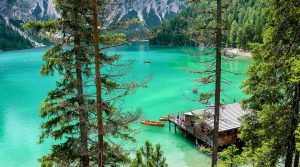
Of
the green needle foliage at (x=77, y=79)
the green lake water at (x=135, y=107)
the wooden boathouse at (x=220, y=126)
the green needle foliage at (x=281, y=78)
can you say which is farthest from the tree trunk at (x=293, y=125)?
the wooden boathouse at (x=220, y=126)

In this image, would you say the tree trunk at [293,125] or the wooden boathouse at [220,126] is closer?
the tree trunk at [293,125]

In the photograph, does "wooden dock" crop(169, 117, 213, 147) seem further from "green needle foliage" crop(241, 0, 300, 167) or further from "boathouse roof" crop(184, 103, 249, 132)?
"green needle foliage" crop(241, 0, 300, 167)

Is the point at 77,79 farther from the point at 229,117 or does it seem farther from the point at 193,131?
the point at 229,117

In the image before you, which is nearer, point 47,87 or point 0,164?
point 0,164

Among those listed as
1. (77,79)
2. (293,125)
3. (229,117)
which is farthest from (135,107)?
(293,125)

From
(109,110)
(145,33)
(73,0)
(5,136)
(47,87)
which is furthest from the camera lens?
(47,87)

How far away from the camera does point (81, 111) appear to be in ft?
38.6

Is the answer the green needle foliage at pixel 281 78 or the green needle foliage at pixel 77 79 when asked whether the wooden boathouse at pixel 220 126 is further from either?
the green needle foliage at pixel 77 79

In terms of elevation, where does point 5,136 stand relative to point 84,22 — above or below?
below

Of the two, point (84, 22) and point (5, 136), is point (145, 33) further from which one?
point (5, 136)

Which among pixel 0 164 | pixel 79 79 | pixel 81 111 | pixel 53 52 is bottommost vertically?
pixel 0 164

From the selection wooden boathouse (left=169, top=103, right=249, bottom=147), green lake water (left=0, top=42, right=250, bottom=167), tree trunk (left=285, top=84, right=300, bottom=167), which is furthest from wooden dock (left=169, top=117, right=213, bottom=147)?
tree trunk (left=285, top=84, right=300, bottom=167)

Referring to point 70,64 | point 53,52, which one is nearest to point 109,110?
point 70,64

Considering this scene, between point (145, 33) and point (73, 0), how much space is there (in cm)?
352
